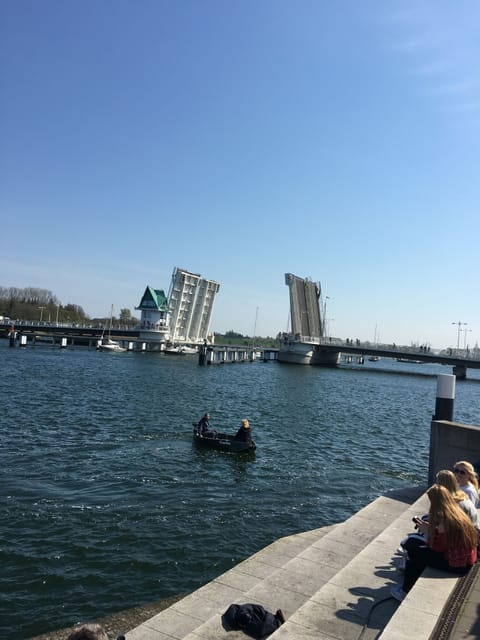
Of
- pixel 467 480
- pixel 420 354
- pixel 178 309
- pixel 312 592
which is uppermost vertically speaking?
pixel 178 309

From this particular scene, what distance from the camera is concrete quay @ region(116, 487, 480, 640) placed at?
5133mm

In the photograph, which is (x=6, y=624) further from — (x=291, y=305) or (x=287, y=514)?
(x=291, y=305)

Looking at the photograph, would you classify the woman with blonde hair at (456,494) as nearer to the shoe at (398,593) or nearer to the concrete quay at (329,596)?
the concrete quay at (329,596)

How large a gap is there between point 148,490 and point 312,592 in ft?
27.3

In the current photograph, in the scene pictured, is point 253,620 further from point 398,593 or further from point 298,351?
point 298,351

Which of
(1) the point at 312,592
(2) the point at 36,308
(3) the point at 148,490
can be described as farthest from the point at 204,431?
(2) the point at 36,308

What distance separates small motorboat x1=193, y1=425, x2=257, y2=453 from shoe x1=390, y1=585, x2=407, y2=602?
46.3 ft

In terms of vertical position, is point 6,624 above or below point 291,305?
below

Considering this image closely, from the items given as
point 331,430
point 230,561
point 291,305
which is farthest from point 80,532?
point 291,305

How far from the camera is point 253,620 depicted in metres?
6.07

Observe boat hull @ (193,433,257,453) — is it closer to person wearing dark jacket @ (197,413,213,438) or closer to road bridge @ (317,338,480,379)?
person wearing dark jacket @ (197,413,213,438)

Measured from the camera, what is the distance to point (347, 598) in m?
6.15

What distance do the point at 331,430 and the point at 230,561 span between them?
61.6 feet

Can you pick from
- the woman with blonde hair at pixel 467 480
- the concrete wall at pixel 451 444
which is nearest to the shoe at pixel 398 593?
the woman with blonde hair at pixel 467 480
